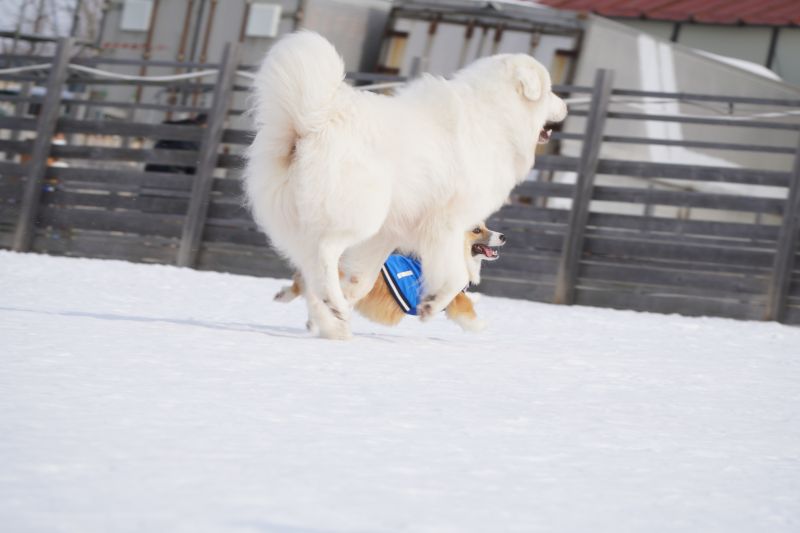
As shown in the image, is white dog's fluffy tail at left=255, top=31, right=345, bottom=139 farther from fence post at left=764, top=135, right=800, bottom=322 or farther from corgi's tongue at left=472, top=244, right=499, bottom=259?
fence post at left=764, top=135, right=800, bottom=322

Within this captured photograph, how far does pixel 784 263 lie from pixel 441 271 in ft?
13.2

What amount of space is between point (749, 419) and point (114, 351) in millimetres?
2051

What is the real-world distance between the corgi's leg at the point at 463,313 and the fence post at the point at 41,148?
5.85 metres

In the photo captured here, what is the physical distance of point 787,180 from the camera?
329 inches

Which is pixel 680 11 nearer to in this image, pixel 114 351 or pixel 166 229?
pixel 166 229

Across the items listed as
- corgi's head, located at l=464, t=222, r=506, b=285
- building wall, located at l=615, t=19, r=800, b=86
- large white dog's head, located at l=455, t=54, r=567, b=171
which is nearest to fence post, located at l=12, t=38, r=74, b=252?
corgi's head, located at l=464, t=222, r=506, b=285

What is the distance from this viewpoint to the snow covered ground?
2.12 m

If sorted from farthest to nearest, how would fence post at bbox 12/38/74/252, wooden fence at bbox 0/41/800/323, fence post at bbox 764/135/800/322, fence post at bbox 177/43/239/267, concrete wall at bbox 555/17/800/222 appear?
concrete wall at bbox 555/17/800/222 < fence post at bbox 12/38/74/252 < fence post at bbox 177/43/239/267 < wooden fence at bbox 0/41/800/323 < fence post at bbox 764/135/800/322

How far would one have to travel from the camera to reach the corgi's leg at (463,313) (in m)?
5.61

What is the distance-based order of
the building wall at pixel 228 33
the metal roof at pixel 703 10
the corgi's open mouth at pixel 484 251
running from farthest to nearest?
1. the metal roof at pixel 703 10
2. the building wall at pixel 228 33
3. the corgi's open mouth at pixel 484 251

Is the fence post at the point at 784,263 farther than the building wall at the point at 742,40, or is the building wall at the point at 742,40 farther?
the building wall at the point at 742,40

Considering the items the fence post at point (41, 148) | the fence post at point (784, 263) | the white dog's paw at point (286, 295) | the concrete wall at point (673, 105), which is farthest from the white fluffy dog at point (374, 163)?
the fence post at point (41, 148)

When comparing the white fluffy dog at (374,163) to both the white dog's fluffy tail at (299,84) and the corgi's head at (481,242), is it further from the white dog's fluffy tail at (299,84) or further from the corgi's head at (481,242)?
the corgi's head at (481,242)

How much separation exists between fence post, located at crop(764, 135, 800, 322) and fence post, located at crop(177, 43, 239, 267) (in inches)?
181
